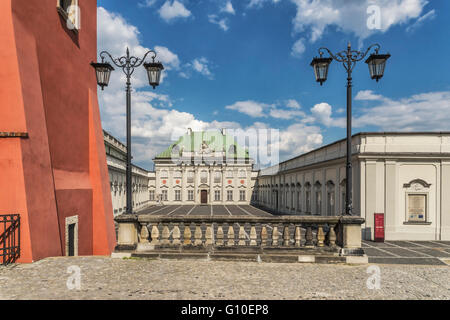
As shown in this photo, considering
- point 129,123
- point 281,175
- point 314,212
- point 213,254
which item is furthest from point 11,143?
point 281,175

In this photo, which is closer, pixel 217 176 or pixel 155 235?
pixel 155 235

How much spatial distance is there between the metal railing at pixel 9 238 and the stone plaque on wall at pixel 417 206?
18793 millimetres

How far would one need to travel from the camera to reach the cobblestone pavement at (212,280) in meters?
4.61

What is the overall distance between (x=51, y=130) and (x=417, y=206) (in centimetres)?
1935

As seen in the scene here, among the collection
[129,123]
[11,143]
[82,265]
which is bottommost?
[82,265]

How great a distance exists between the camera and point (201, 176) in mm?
53938

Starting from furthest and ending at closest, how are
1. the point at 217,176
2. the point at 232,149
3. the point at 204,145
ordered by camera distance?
the point at 232,149, the point at 204,145, the point at 217,176

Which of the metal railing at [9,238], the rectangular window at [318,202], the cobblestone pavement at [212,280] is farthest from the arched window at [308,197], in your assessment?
the metal railing at [9,238]

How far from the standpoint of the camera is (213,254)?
6.66 m

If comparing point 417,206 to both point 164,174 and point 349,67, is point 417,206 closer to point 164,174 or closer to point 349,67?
point 349,67

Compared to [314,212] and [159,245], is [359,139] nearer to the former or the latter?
[314,212]

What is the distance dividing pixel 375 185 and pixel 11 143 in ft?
56.5

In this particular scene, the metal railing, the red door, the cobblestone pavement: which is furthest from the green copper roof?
the cobblestone pavement

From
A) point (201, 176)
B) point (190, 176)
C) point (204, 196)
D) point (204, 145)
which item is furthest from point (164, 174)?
point (204, 145)
